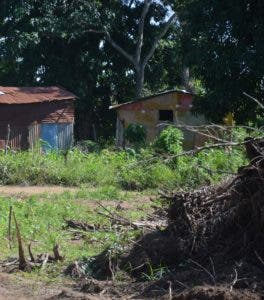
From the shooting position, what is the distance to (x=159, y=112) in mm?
29672

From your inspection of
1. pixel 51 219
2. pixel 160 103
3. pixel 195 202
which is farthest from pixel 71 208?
pixel 160 103

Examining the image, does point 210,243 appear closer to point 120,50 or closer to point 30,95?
point 30,95

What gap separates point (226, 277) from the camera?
619 centimetres

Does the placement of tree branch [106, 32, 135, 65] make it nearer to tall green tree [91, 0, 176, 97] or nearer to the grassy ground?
tall green tree [91, 0, 176, 97]

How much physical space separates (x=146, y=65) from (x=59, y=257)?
28329 mm

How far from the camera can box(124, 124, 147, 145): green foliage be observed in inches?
1112

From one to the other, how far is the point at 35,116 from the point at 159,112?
5.54m

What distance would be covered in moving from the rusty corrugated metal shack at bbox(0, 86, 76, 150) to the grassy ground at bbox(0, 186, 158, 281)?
1305 cm

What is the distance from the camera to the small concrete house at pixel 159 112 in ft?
94.1

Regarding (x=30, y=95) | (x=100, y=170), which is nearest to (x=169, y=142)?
(x=100, y=170)

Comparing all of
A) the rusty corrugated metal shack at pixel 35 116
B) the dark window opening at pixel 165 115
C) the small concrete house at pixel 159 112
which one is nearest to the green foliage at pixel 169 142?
the small concrete house at pixel 159 112

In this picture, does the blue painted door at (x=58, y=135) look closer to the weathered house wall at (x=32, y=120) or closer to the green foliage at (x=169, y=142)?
the weathered house wall at (x=32, y=120)

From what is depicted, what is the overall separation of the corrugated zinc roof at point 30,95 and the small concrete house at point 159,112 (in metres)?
2.75

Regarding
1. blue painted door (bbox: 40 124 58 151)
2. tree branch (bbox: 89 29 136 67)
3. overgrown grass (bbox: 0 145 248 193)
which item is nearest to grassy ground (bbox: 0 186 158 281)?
overgrown grass (bbox: 0 145 248 193)
